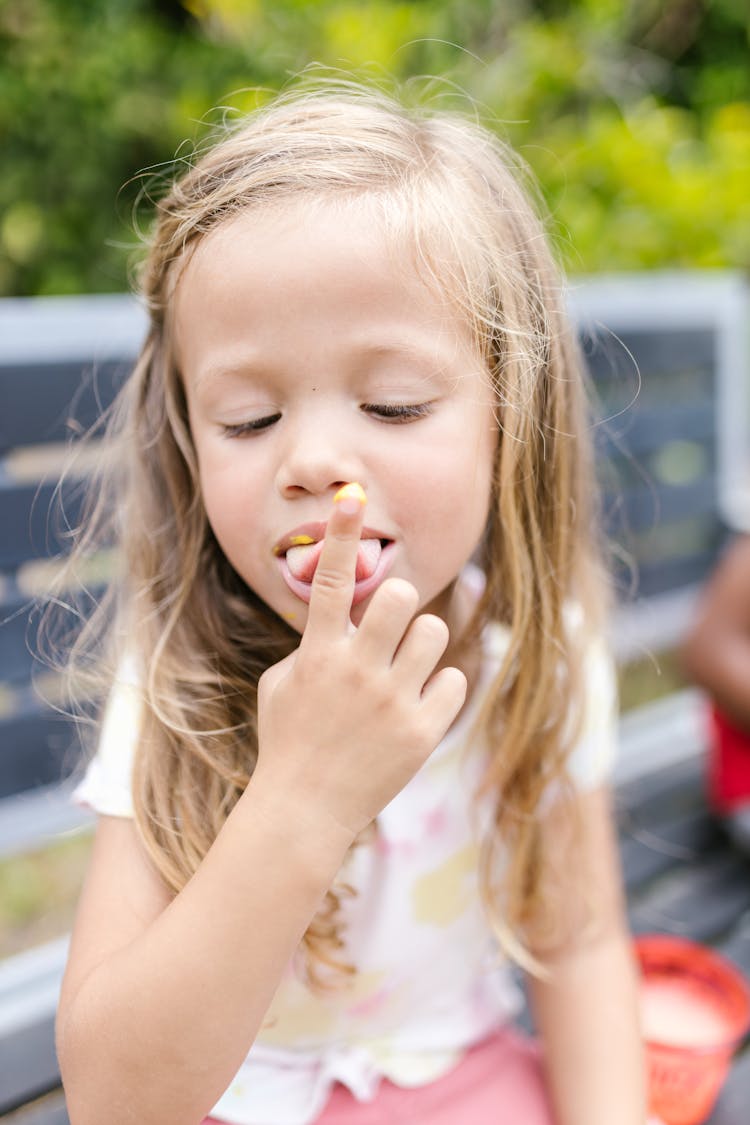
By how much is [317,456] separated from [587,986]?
2.60 feet

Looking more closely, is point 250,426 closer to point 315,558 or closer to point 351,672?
point 315,558

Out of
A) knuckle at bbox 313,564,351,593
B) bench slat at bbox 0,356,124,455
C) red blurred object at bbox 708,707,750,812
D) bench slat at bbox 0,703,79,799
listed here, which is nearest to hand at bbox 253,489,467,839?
knuckle at bbox 313,564,351,593

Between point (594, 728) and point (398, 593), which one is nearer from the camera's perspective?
point (398, 593)

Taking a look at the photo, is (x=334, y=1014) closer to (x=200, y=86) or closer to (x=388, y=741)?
(x=388, y=741)

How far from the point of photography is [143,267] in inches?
46.6

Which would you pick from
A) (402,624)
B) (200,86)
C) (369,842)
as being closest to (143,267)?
(402,624)

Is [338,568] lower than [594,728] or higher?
higher

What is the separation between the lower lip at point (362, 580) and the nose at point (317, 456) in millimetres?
68

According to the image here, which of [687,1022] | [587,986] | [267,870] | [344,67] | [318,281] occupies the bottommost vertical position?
[687,1022]

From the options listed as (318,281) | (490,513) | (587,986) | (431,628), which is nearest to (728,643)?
(587,986)

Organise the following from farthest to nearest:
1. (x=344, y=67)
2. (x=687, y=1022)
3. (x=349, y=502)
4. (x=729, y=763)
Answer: (x=344, y=67), (x=729, y=763), (x=687, y=1022), (x=349, y=502)

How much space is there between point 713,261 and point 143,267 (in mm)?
2951

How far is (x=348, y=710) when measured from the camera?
0.91m

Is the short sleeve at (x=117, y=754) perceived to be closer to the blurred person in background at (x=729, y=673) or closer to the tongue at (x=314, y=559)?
the tongue at (x=314, y=559)
